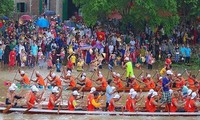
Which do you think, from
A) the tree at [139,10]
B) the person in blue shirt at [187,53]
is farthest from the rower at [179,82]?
the person in blue shirt at [187,53]

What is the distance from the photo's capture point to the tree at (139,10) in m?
31.9

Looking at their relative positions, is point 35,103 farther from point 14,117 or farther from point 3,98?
point 3,98

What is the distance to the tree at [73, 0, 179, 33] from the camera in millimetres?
31938

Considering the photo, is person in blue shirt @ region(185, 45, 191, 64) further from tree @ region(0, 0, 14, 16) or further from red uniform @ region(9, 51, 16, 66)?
tree @ region(0, 0, 14, 16)

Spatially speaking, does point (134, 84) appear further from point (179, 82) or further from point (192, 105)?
point (192, 105)

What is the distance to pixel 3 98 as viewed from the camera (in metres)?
25.0

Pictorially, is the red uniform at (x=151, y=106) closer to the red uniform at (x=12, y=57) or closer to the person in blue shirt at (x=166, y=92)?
the person in blue shirt at (x=166, y=92)

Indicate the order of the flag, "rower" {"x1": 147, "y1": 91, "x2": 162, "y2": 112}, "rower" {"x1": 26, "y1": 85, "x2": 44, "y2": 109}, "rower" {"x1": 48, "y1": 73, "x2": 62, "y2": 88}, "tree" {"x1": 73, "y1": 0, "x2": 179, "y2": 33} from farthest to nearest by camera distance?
the flag
"tree" {"x1": 73, "y1": 0, "x2": 179, "y2": 33}
"rower" {"x1": 48, "y1": 73, "x2": 62, "y2": 88}
"rower" {"x1": 147, "y1": 91, "x2": 162, "y2": 112}
"rower" {"x1": 26, "y1": 85, "x2": 44, "y2": 109}

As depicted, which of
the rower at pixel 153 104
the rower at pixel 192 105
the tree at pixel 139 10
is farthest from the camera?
the tree at pixel 139 10

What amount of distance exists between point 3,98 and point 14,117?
11.6 feet

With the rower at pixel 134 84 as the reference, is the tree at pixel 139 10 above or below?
above

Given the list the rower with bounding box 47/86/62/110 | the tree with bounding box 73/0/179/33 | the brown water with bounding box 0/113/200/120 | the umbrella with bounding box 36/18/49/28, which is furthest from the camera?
the umbrella with bounding box 36/18/49/28

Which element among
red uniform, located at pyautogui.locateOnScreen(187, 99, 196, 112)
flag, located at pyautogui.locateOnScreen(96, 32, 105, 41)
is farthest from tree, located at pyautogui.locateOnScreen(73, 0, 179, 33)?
red uniform, located at pyautogui.locateOnScreen(187, 99, 196, 112)

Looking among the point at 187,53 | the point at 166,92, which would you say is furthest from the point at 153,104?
the point at 187,53
